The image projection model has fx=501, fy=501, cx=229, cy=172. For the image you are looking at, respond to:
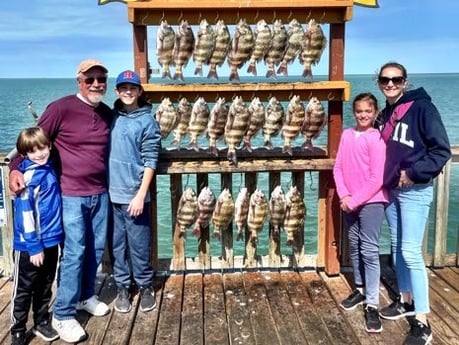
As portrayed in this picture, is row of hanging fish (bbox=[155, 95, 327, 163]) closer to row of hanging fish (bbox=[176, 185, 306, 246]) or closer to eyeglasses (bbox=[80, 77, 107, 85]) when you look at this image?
row of hanging fish (bbox=[176, 185, 306, 246])

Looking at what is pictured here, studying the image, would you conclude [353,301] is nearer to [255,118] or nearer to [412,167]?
[412,167]

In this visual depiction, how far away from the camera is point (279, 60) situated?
4273 millimetres

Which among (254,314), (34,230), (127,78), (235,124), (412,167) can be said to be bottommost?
(254,314)

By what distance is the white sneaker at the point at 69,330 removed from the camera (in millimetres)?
3469

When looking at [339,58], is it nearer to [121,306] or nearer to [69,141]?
[69,141]

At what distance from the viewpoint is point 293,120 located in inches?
168

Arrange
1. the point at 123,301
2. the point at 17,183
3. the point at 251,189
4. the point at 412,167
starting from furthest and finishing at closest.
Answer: the point at 251,189 < the point at 123,301 < the point at 412,167 < the point at 17,183

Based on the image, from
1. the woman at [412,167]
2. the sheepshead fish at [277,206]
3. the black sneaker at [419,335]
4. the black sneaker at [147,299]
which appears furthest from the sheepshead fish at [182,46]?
the black sneaker at [419,335]

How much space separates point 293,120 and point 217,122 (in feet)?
2.13

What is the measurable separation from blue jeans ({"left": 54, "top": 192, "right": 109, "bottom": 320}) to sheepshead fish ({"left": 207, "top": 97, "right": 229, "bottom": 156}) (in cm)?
103

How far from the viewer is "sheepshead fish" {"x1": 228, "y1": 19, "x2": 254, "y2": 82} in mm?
4121

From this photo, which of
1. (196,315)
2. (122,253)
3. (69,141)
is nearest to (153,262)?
(122,253)

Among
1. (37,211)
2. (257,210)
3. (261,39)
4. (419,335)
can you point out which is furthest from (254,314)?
(261,39)

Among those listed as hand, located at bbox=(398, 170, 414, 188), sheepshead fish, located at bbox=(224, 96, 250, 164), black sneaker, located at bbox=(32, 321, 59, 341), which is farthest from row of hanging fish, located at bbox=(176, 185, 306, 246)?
black sneaker, located at bbox=(32, 321, 59, 341)
